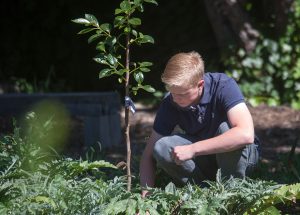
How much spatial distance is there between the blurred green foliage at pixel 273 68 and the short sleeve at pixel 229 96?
3.80 metres

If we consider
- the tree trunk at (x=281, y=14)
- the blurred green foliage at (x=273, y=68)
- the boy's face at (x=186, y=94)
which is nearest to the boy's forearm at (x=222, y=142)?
the boy's face at (x=186, y=94)

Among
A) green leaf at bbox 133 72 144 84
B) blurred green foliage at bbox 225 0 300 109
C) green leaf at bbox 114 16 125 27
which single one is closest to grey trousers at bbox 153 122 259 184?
green leaf at bbox 133 72 144 84

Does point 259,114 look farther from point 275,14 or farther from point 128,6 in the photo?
point 128,6

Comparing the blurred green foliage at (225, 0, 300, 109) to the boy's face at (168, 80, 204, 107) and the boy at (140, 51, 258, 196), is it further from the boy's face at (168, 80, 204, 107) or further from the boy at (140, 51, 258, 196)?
the boy's face at (168, 80, 204, 107)

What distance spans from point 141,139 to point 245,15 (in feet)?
6.62

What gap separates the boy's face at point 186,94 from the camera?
3.69 metres

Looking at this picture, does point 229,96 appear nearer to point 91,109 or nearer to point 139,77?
point 139,77

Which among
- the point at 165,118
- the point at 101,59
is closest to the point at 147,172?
the point at 165,118

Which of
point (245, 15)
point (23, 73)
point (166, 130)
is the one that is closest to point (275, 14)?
point (245, 15)

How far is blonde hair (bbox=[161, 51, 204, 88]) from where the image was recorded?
3.65 m

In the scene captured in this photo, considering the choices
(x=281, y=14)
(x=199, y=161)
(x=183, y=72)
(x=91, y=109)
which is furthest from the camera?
(x=281, y=14)

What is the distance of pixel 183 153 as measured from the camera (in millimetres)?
3676

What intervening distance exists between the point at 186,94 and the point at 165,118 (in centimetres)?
33

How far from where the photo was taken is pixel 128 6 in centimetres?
343
